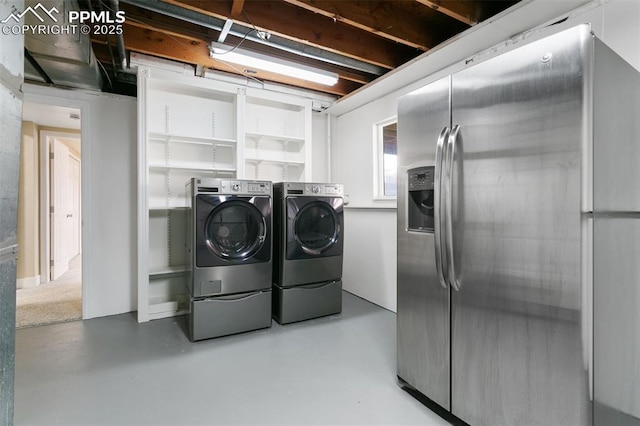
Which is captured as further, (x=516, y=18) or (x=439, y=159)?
(x=516, y=18)

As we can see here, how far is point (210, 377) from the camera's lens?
2.05m

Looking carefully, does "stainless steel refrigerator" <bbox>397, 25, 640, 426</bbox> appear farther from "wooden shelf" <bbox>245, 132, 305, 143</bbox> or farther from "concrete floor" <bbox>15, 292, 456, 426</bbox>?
"wooden shelf" <bbox>245, 132, 305, 143</bbox>

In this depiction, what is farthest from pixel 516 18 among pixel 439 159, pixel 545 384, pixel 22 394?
pixel 22 394

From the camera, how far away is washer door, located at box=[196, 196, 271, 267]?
8.34 ft

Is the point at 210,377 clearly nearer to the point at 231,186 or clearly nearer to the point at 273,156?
the point at 231,186

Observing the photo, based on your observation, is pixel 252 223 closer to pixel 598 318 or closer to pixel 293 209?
pixel 293 209

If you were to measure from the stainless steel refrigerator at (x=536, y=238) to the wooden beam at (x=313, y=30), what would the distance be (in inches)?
50.6

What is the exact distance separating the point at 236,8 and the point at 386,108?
1919 millimetres

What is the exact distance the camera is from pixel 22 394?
1.85 meters

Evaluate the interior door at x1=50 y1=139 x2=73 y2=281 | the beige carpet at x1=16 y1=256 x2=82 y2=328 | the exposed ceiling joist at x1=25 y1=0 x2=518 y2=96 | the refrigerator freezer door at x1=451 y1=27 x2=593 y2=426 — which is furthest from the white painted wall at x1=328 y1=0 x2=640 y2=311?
the interior door at x1=50 y1=139 x2=73 y2=281

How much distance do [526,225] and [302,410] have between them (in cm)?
153

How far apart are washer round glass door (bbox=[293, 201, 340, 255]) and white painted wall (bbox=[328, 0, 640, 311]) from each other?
0.72m

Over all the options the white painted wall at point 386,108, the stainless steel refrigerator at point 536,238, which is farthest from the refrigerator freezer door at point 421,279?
the white painted wall at point 386,108

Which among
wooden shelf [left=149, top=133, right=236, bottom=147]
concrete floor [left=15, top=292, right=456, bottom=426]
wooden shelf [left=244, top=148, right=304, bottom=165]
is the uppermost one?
wooden shelf [left=149, top=133, right=236, bottom=147]
